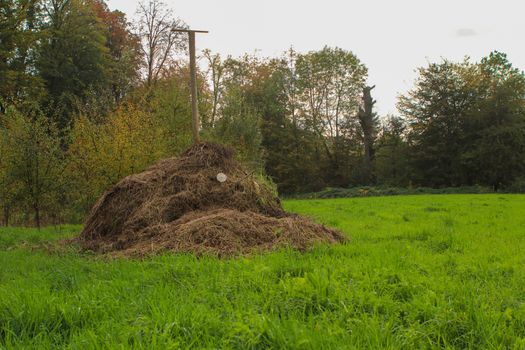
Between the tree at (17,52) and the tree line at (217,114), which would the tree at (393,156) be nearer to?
the tree line at (217,114)

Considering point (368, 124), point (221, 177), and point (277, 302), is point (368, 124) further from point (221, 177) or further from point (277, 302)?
point (277, 302)

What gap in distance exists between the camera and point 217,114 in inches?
1390

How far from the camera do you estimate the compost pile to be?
23.6 ft

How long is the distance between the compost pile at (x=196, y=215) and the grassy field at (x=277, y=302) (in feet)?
2.81

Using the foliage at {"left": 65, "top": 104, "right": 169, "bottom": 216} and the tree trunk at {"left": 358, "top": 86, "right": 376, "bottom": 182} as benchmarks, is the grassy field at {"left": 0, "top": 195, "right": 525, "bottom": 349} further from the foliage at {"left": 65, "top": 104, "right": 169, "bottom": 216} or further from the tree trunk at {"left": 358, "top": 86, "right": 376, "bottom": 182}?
the tree trunk at {"left": 358, "top": 86, "right": 376, "bottom": 182}

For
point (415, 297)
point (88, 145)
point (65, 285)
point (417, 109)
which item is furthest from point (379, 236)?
point (417, 109)

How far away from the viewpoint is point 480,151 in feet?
111

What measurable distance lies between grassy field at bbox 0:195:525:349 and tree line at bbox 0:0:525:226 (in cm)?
736

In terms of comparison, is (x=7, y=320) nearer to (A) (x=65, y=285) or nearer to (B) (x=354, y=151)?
(A) (x=65, y=285)

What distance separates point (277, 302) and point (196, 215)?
15.4ft

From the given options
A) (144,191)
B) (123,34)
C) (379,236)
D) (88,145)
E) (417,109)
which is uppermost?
(123,34)

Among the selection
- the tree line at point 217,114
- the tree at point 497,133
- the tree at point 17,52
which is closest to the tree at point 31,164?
the tree line at point 217,114

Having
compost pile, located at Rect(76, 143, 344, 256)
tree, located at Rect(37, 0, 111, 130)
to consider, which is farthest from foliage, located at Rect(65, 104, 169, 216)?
tree, located at Rect(37, 0, 111, 130)

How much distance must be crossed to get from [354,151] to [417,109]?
24.9ft
